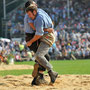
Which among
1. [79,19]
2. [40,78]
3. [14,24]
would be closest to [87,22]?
[79,19]

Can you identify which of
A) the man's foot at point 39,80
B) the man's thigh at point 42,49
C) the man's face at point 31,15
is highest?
the man's face at point 31,15

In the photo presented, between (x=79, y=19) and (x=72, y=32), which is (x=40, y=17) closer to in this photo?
(x=72, y=32)

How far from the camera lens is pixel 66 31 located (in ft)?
96.3

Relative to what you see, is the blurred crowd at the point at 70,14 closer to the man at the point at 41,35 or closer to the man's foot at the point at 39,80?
the man's foot at the point at 39,80

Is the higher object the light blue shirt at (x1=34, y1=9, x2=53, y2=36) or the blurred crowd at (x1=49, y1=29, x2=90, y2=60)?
the light blue shirt at (x1=34, y1=9, x2=53, y2=36)

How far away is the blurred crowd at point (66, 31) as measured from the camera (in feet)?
90.9

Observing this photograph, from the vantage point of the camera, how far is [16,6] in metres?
37.1

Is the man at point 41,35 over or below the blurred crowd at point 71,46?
over

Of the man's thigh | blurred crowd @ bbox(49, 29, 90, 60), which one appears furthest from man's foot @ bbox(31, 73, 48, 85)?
blurred crowd @ bbox(49, 29, 90, 60)

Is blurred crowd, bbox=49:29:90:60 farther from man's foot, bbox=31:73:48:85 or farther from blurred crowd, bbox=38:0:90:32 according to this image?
man's foot, bbox=31:73:48:85

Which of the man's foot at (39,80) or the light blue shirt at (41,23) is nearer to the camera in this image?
the light blue shirt at (41,23)

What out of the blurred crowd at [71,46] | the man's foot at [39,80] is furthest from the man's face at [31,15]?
the blurred crowd at [71,46]

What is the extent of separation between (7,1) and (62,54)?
1254 cm

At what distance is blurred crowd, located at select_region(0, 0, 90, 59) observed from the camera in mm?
27719
